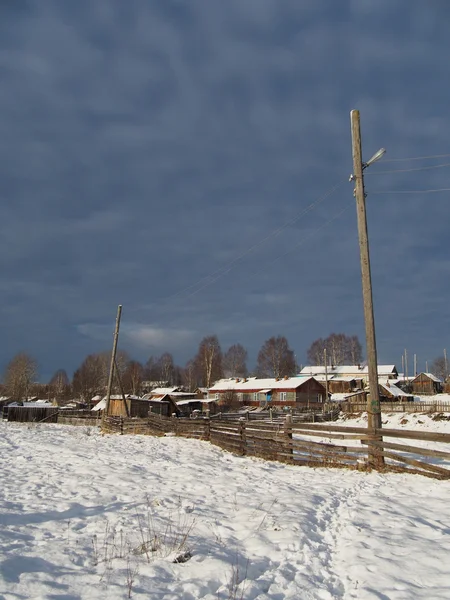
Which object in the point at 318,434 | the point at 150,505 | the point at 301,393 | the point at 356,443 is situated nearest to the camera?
the point at 150,505

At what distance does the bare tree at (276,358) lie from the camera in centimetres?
10356

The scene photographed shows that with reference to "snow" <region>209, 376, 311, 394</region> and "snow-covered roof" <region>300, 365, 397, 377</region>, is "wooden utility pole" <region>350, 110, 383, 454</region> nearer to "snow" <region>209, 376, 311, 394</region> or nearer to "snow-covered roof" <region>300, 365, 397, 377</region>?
"snow" <region>209, 376, 311, 394</region>

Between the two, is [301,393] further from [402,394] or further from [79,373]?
[79,373]

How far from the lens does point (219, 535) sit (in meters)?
6.64

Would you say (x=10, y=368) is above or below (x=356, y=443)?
above

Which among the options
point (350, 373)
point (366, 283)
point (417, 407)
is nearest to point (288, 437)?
point (366, 283)

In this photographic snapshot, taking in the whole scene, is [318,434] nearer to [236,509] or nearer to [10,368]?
[236,509]

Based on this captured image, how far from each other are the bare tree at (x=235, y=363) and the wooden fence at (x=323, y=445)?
3646 inches

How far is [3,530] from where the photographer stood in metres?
6.27

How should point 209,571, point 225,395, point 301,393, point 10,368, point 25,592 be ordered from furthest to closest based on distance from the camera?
point 10,368, point 225,395, point 301,393, point 209,571, point 25,592

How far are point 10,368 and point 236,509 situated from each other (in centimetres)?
10644

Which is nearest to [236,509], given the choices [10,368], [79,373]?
[10,368]

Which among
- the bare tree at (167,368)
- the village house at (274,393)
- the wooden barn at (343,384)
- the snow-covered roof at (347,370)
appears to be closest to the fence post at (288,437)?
the village house at (274,393)

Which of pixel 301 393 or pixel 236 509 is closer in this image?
pixel 236 509
